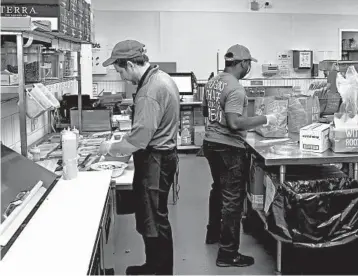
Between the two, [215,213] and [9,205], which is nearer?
[9,205]

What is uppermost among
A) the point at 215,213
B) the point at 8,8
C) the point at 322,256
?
the point at 8,8

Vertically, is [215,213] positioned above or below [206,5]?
below

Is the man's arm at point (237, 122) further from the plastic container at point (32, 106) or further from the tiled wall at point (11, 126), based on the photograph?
the tiled wall at point (11, 126)

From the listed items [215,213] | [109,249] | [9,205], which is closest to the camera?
[9,205]

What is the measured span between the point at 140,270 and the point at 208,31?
6244 millimetres

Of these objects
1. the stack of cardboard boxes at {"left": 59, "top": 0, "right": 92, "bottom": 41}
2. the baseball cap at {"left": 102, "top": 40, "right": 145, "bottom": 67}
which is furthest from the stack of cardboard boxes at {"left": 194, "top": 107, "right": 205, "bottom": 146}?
the baseball cap at {"left": 102, "top": 40, "right": 145, "bottom": 67}

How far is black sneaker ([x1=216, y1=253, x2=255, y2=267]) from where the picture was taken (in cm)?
320

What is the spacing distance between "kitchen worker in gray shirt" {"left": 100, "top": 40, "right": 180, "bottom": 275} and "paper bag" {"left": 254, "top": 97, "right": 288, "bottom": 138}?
1.05 meters

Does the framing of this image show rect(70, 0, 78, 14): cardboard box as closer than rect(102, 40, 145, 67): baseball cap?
No

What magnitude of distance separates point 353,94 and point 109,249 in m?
1.87

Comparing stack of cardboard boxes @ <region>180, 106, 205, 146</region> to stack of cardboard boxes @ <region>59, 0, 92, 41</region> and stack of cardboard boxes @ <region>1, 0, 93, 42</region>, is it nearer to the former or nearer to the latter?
stack of cardboard boxes @ <region>59, 0, 92, 41</region>

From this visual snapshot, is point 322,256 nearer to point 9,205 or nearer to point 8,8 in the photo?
point 9,205

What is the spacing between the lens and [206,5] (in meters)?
8.57

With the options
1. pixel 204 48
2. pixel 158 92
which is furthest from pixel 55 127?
pixel 204 48
